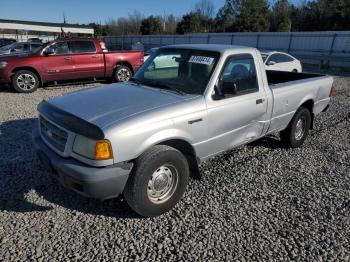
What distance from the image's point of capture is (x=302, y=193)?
13.8 ft

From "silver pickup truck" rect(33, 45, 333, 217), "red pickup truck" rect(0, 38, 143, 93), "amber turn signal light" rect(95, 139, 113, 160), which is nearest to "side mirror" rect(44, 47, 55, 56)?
"red pickup truck" rect(0, 38, 143, 93)

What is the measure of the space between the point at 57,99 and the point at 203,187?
219 centimetres

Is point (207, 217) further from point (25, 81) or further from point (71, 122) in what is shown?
point (25, 81)

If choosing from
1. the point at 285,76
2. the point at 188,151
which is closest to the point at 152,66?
the point at 188,151

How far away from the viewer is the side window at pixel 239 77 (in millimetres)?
3941

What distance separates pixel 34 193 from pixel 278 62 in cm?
1156

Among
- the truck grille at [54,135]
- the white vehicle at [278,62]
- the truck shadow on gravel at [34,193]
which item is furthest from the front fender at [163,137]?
the white vehicle at [278,62]

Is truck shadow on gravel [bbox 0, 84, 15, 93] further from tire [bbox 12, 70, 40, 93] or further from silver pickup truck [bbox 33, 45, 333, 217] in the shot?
silver pickup truck [bbox 33, 45, 333, 217]

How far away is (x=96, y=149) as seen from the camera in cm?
297

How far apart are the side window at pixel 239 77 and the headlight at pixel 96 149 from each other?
1.69 meters

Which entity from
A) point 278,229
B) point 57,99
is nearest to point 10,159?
point 57,99

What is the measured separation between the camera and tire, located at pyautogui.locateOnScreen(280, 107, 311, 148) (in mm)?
5516

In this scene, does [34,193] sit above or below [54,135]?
below

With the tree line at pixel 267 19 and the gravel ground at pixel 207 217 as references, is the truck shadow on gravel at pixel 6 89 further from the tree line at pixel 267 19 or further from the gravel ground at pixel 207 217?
the tree line at pixel 267 19
